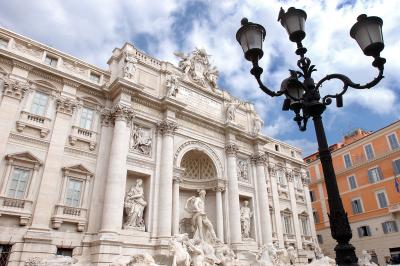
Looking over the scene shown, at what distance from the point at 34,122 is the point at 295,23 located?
12457 millimetres

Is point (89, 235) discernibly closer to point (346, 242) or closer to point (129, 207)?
point (129, 207)

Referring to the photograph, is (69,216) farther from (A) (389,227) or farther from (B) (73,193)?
(A) (389,227)

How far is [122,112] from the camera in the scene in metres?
15.8

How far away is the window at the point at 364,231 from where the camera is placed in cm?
2690

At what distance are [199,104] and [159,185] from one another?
6691 millimetres

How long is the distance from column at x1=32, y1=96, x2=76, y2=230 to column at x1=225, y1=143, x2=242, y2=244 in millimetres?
9866

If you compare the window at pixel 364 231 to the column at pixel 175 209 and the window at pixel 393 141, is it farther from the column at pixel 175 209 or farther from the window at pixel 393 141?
the column at pixel 175 209

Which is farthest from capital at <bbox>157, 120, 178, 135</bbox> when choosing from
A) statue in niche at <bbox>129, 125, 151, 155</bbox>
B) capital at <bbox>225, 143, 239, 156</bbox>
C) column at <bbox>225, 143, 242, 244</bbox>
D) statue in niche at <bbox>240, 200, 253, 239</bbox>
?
statue in niche at <bbox>240, 200, 253, 239</bbox>

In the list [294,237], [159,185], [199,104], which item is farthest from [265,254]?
[199,104]

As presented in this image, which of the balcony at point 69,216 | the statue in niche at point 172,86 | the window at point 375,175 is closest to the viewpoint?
the balcony at point 69,216

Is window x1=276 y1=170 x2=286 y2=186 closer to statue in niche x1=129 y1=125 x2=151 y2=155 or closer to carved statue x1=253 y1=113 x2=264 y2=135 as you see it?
carved statue x1=253 y1=113 x2=264 y2=135

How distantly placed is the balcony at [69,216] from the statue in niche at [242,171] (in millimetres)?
10853

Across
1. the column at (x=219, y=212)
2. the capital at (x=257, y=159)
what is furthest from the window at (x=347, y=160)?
the column at (x=219, y=212)

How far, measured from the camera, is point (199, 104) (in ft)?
67.3
